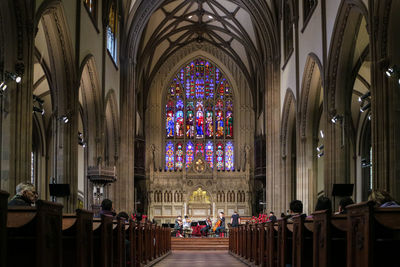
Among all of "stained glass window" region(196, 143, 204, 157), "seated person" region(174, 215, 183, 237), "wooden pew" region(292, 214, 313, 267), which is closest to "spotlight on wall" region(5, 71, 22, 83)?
"wooden pew" region(292, 214, 313, 267)

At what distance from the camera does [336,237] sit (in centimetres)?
682

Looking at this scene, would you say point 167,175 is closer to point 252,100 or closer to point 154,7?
point 252,100

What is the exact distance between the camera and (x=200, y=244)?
1059 inches

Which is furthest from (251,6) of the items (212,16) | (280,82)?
(212,16)

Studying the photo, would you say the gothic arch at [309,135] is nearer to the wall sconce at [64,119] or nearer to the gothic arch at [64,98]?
the gothic arch at [64,98]

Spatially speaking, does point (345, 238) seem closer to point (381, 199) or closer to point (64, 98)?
point (381, 199)

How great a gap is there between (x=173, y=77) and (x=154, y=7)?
12.0m

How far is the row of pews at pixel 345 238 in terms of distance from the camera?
5.27 metres

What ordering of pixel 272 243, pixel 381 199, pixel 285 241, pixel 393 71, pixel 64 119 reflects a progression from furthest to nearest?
pixel 64 119
pixel 393 71
pixel 272 243
pixel 285 241
pixel 381 199

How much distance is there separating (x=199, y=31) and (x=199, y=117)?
6.08 m

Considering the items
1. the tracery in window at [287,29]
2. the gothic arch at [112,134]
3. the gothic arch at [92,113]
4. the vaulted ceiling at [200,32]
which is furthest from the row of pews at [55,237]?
the vaulted ceiling at [200,32]

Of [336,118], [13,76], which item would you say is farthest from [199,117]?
[13,76]

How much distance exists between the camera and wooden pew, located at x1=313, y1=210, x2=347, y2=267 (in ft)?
20.7

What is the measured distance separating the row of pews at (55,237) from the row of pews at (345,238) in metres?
2.67
